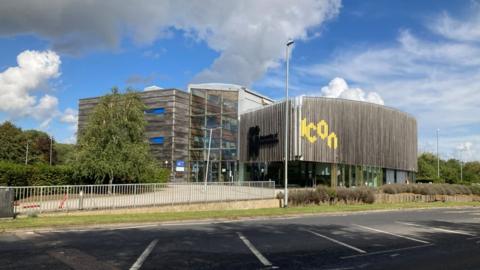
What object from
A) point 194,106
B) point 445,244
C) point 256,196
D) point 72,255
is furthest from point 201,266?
point 194,106

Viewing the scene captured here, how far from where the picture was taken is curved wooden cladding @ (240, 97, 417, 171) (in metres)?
42.5

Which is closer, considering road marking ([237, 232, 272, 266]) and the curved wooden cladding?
road marking ([237, 232, 272, 266])

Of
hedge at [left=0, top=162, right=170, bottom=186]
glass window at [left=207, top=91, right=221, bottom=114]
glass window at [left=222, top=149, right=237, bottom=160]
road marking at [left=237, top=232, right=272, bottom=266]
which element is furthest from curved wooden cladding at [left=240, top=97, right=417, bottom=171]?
road marking at [left=237, top=232, right=272, bottom=266]

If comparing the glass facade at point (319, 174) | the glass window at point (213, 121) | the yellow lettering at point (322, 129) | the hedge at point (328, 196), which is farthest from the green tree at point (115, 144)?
the glass window at point (213, 121)

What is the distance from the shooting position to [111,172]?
32750 mm

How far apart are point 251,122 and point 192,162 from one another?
37.5ft

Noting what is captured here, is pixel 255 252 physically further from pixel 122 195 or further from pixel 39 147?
pixel 39 147

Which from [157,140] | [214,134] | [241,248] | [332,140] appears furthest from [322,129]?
[241,248]

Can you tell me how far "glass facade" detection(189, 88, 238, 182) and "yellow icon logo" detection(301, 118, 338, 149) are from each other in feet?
43.4

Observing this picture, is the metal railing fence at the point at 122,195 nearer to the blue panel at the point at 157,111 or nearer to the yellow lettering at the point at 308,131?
the yellow lettering at the point at 308,131

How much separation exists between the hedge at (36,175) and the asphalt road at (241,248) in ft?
54.1

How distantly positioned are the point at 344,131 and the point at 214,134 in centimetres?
1784

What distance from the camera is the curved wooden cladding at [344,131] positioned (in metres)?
42.5

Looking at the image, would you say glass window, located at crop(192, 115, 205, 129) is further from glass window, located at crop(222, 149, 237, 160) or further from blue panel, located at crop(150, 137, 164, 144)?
glass window, located at crop(222, 149, 237, 160)
